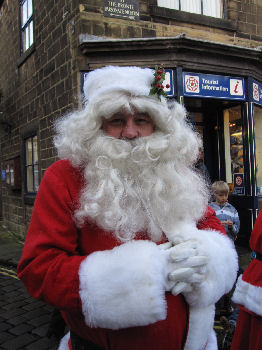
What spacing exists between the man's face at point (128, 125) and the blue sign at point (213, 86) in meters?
4.33

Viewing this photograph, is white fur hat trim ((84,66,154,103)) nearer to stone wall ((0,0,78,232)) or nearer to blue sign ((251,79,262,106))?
stone wall ((0,0,78,232))

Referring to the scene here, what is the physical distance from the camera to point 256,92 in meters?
6.52

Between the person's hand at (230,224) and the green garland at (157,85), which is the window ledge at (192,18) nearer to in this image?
the person's hand at (230,224)

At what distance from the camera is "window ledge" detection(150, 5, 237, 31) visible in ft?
19.1

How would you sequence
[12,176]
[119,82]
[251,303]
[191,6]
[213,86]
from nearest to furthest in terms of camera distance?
1. [119,82]
2. [251,303]
3. [213,86]
4. [191,6]
5. [12,176]

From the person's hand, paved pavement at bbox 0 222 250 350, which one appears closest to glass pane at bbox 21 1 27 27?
paved pavement at bbox 0 222 250 350

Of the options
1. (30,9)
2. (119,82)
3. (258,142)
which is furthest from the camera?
(30,9)

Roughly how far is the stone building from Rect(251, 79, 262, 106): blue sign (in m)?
0.02

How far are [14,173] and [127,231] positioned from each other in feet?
25.7

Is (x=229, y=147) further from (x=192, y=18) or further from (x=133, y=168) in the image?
(x=133, y=168)

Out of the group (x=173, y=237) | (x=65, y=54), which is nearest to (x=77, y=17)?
(x=65, y=54)

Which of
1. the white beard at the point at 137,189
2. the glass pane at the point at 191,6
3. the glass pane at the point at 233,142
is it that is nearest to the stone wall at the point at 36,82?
the glass pane at the point at 191,6

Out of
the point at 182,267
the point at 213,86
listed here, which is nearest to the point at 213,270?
the point at 182,267

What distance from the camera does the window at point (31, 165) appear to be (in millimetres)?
7562
